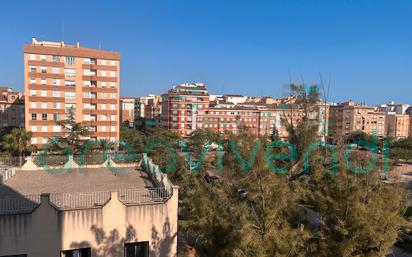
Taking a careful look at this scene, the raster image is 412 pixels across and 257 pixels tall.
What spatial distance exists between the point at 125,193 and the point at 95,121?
45.9m

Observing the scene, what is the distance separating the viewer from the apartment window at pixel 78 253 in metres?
10.8

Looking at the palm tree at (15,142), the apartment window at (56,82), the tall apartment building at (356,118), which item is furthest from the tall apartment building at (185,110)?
the palm tree at (15,142)

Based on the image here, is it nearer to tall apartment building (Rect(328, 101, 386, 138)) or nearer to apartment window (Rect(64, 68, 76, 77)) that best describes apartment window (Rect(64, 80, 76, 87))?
apartment window (Rect(64, 68, 76, 77))

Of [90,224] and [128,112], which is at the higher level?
[128,112]

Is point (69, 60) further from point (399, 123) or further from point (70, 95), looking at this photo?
point (399, 123)

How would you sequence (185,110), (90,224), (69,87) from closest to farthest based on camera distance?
(90,224) → (69,87) → (185,110)

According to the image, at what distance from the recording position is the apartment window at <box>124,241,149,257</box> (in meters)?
11.5

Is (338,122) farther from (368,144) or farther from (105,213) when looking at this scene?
(105,213)

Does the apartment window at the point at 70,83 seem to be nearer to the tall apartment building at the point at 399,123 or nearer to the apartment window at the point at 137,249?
the apartment window at the point at 137,249

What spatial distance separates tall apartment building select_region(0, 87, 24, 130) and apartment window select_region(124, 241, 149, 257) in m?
75.2

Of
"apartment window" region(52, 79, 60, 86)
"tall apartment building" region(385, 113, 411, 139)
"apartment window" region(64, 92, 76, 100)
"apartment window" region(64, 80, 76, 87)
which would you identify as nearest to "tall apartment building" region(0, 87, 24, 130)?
"apartment window" region(64, 92, 76, 100)

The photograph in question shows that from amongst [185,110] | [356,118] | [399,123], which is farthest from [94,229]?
[399,123]

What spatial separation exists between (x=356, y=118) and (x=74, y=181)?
9820 cm

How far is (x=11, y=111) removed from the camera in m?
76.7
